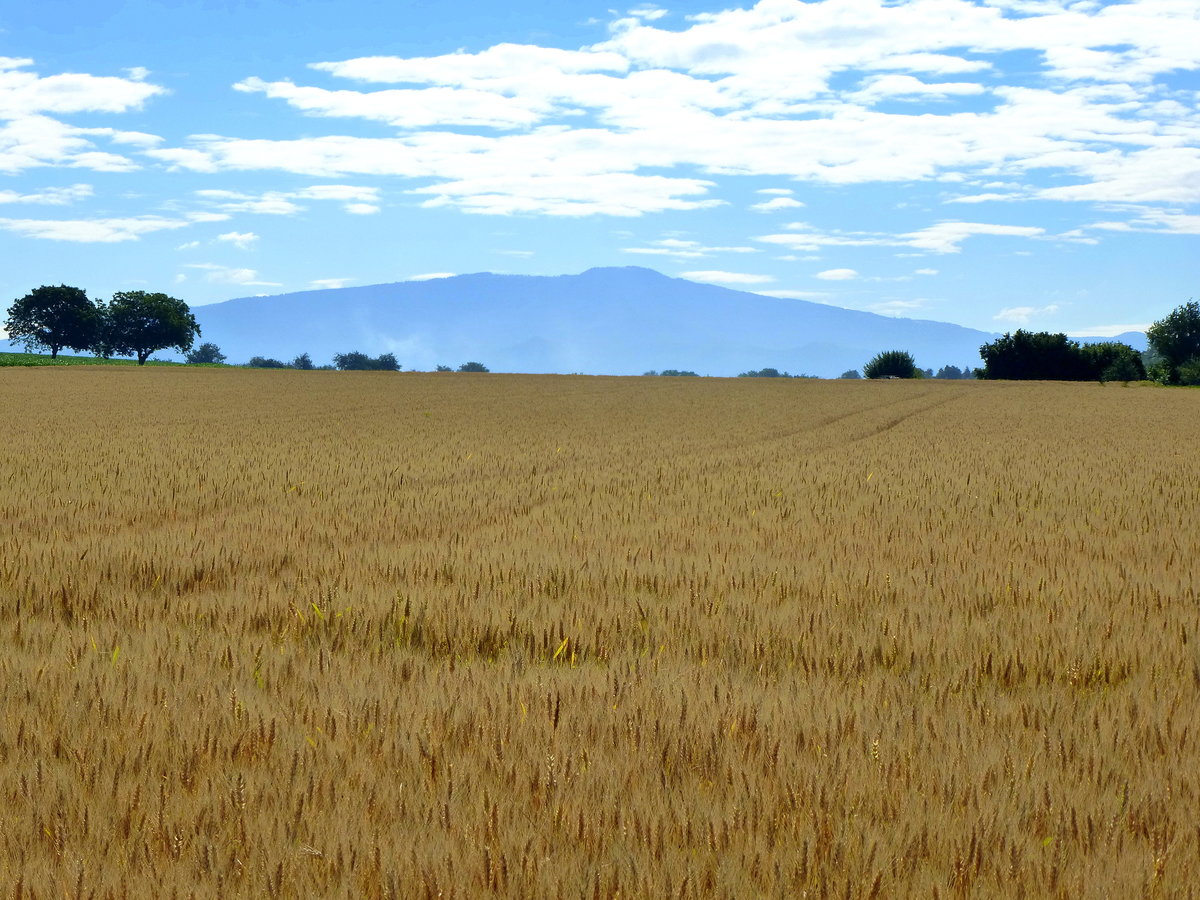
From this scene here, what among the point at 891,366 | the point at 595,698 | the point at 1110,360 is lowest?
the point at 595,698

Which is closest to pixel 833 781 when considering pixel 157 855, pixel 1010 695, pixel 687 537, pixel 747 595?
pixel 1010 695

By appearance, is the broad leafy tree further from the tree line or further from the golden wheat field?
the golden wheat field

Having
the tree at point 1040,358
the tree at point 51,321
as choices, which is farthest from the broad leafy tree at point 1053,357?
the tree at point 51,321

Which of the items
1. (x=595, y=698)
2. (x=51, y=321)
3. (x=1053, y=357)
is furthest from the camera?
(x=51, y=321)

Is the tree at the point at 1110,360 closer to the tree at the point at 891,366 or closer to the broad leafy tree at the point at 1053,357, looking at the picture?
the broad leafy tree at the point at 1053,357

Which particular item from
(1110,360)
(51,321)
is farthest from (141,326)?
Answer: (1110,360)

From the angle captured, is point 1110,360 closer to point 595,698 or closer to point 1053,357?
point 1053,357

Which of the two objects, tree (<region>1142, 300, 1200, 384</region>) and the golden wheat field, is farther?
tree (<region>1142, 300, 1200, 384</region>)

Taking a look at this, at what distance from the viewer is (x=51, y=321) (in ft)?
429

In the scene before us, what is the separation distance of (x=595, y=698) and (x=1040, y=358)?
126410 mm

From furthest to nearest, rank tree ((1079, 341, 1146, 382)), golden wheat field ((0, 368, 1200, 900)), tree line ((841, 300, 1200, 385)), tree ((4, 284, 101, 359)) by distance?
tree ((4, 284, 101, 359)) < tree line ((841, 300, 1200, 385)) < tree ((1079, 341, 1146, 382)) < golden wheat field ((0, 368, 1200, 900))

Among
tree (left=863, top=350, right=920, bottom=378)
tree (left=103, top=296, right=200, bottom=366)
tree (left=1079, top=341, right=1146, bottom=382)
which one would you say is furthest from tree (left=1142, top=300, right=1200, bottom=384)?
tree (left=103, top=296, right=200, bottom=366)

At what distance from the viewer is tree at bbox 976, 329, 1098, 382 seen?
393 ft

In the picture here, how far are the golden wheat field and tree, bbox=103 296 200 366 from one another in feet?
440
